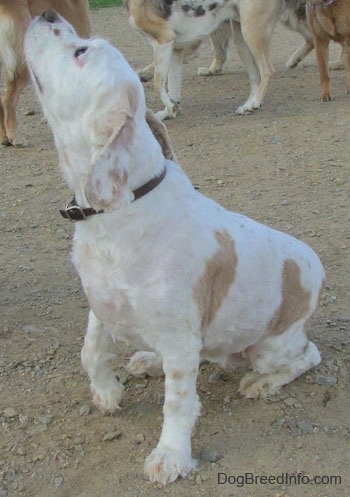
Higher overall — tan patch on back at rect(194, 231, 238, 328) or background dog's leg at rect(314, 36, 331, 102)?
tan patch on back at rect(194, 231, 238, 328)

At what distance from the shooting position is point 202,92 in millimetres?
8844

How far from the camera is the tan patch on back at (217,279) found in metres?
2.79

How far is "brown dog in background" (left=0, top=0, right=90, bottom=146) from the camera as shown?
21.6 ft

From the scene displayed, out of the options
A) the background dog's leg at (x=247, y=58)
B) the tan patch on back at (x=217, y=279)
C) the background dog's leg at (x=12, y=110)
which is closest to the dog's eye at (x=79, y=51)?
the tan patch on back at (x=217, y=279)

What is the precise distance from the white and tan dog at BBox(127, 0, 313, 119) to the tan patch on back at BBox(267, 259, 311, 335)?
474cm

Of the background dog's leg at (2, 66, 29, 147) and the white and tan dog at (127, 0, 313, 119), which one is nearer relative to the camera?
the background dog's leg at (2, 66, 29, 147)

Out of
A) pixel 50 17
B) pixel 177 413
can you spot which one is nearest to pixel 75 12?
pixel 50 17

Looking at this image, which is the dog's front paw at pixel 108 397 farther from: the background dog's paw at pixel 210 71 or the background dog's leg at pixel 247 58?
the background dog's paw at pixel 210 71

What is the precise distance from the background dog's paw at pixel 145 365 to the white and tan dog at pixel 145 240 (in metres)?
0.39

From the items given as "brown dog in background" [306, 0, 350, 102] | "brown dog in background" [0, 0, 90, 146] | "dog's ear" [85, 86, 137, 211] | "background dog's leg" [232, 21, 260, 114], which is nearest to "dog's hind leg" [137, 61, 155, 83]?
"background dog's leg" [232, 21, 260, 114]

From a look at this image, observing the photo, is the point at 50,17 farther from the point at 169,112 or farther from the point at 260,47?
the point at 260,47

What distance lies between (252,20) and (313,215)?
11.1 feet

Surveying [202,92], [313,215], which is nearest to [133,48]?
[202,92]

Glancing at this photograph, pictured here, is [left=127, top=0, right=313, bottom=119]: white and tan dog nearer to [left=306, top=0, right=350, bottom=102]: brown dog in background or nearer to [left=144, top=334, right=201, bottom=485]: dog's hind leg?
[left=306, top=0, right=350, bottom=102]: brown dog in background
